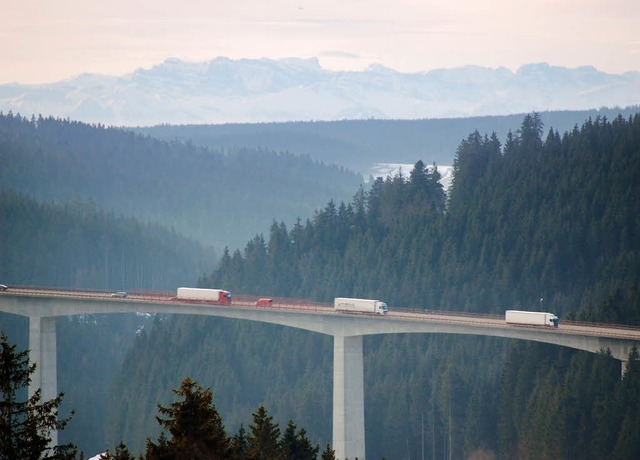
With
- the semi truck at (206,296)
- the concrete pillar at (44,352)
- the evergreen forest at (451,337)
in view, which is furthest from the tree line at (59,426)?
the concrete pillar at (44,352)

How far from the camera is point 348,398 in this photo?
114 metres

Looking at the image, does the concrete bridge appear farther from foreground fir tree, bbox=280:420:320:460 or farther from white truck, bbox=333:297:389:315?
foreground fir tree, bbox=280:420:320:460

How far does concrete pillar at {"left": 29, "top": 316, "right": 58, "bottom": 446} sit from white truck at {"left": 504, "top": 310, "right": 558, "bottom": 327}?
39578 mm

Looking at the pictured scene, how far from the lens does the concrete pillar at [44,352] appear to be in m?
129

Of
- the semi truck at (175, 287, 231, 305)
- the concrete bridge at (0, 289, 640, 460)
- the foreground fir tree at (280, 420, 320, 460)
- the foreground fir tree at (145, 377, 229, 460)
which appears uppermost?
the semi truck at (175, 287, 231, 305)

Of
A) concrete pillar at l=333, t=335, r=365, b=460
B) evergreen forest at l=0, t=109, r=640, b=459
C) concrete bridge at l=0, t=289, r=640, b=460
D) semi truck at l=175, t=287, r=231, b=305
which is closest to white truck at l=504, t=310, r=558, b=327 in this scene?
concrete bridge at l=0, t=289, r=640, b=460

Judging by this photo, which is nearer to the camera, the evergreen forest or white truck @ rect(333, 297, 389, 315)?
white truck @ rect(333, 297, 389, 315)

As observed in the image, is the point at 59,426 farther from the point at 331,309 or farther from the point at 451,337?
the point at 451,337

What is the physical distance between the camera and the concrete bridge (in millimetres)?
106500

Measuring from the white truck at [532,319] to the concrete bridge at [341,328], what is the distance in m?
0.73

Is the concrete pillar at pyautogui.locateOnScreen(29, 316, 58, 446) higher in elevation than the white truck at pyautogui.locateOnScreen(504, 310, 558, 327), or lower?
lower

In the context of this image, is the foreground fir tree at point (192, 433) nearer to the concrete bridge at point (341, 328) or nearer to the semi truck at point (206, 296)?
the concrete bridge at point (341, 328)

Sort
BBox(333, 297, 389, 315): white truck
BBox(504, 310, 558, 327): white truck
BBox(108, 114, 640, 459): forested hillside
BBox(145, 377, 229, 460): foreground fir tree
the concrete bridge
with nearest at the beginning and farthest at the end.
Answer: BBox(145, 377, 229, 460): foreground fir tree < the concrete bridge < BBox(504, 310, 558, 327): white truck < BBox(333, 297, 389, 315): white truck < BBox(108, 114, 640, 459): forested hillside

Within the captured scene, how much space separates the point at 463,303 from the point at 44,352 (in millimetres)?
45019
